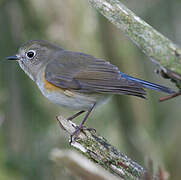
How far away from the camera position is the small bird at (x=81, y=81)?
403cm

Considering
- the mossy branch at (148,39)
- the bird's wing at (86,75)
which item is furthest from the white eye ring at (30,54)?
the mossy branch at (148,39)

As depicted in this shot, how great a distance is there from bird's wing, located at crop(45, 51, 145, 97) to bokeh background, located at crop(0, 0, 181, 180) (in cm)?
107

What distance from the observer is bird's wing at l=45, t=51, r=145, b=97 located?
13.2 ft

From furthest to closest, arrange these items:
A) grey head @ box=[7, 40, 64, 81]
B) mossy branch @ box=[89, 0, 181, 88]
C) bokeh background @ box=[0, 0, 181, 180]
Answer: bokeh background @ box=[0, 0, 181, 180]
grey head @ box=[7, 40, 64, 81]
mossy branch @ box=[89, 0, 181, 88]

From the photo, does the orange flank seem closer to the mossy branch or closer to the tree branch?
the tree branch

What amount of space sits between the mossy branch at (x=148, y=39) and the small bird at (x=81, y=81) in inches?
46.7

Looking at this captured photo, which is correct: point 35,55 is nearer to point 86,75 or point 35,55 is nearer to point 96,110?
point 86,75

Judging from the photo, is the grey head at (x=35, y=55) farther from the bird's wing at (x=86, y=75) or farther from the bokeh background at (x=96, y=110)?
the bokeh background at (x=96, y=110)

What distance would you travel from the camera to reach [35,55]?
5.17 meters

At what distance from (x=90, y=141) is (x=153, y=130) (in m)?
2.71

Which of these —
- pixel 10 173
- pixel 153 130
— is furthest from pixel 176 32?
pixel 10 173

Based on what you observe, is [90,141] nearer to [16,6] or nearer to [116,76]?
[116,76]

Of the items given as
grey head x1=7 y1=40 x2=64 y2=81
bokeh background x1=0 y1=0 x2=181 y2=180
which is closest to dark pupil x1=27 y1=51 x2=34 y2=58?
grey head x1=7 y1=40 x2=64 y2=81

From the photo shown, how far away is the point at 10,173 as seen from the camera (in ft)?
17.1
